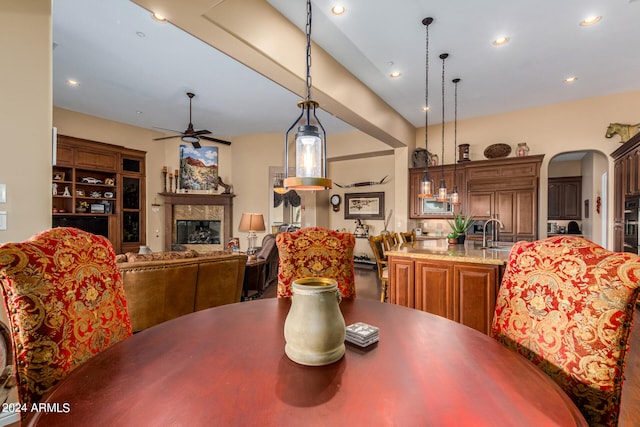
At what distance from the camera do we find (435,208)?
219 inches

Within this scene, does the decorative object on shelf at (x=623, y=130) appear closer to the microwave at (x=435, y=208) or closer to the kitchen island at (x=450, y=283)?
the microwave at (x=435, y=208)

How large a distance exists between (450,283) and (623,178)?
354cm

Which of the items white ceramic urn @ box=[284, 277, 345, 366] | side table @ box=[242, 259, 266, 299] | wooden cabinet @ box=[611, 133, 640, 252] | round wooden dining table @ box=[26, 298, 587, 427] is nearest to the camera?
round wooden dining table @ box=[26, 298, 587, 427]

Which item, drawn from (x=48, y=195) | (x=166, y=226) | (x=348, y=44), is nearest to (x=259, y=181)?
(x=166, y=226)

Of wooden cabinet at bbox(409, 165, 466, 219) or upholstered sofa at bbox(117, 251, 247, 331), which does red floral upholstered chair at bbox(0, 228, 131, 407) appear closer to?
upholstered sofa at bbox(117, 251, 247, 331)

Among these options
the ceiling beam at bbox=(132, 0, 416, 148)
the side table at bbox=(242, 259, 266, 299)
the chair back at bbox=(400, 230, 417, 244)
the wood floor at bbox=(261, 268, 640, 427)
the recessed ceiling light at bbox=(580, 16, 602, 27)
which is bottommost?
the wood floor at bbox=(261, 268, 640, 427)

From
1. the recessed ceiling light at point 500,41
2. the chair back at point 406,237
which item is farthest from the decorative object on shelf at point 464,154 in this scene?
the recessed ceiling light at point 500,41

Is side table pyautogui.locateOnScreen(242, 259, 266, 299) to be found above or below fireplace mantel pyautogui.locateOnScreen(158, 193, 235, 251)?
below

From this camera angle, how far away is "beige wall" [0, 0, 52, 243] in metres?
1.57

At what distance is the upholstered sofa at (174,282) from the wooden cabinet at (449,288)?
1.68m

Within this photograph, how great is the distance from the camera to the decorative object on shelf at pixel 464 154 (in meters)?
5.31

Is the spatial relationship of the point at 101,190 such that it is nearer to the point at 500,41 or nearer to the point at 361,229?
the point at 361,229

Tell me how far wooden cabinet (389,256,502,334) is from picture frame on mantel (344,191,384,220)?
13.6 ft

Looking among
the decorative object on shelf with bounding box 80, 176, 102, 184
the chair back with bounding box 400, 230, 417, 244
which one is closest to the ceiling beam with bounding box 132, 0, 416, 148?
the chair back with bounding box 400, 230, 417, 244
